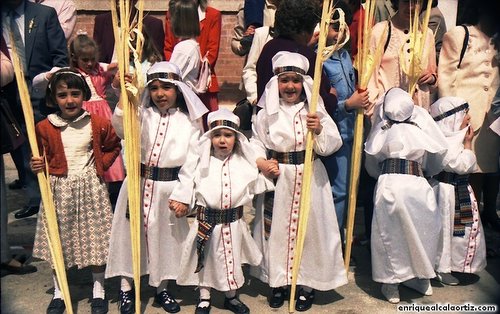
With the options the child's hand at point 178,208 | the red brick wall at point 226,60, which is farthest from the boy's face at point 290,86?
the red brick wall at point 226,60

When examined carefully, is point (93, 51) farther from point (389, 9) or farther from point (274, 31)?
point (389, 9)

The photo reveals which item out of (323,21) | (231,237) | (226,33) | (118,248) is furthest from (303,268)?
(226,33)

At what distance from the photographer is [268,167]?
12.7 ft

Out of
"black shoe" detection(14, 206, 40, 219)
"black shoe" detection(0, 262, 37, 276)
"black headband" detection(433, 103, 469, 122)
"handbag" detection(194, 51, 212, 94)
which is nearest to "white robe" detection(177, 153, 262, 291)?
"handbag" detection(194, 51, 212, 94)

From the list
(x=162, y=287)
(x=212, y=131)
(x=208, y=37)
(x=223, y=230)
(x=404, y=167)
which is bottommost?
(x=162, y=287)

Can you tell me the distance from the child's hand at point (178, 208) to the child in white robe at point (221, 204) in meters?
0.10

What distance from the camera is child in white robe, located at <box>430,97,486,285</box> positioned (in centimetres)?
437

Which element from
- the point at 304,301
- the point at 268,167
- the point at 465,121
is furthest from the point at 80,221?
the point at 465,121

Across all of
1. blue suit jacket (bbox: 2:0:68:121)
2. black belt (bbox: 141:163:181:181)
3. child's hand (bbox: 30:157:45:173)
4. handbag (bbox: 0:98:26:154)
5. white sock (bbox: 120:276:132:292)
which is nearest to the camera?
child's hand (bbox: 30:157:45:173)

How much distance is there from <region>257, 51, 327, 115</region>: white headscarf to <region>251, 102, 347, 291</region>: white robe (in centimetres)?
7

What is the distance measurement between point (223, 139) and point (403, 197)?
1.24 m

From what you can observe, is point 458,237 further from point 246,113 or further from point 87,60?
point 87,60

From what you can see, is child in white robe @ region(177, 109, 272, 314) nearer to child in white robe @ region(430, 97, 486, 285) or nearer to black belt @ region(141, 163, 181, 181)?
black belt @ region(141, 163, 181, 181)

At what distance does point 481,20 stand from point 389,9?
1.28 metres
